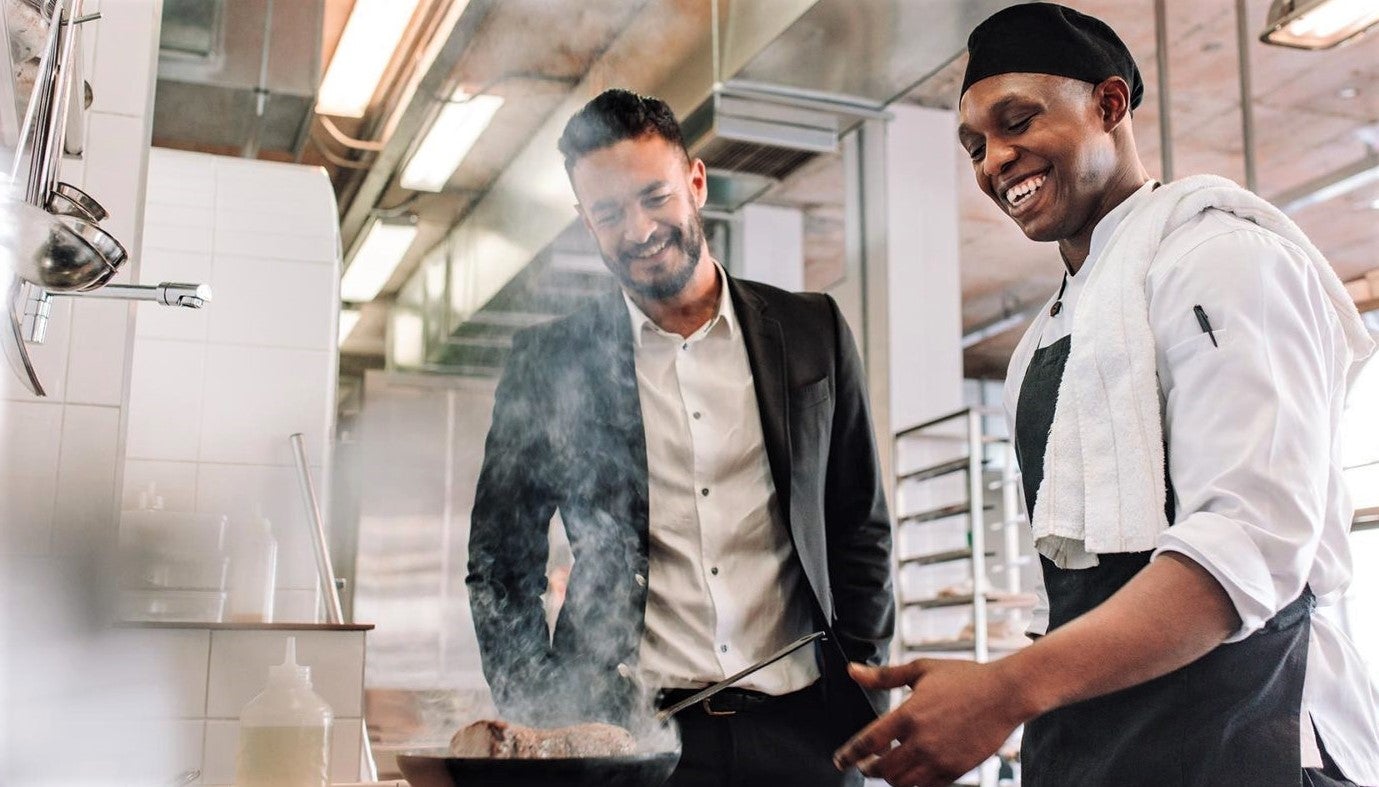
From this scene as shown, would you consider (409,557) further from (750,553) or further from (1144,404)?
(1144,404)

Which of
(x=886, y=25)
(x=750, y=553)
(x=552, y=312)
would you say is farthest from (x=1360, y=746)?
(x=552, y=312)

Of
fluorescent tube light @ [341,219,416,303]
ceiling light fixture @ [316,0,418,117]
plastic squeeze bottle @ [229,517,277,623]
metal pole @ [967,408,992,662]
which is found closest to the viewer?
plastic squeeze bottle @ [229,517,277,623]

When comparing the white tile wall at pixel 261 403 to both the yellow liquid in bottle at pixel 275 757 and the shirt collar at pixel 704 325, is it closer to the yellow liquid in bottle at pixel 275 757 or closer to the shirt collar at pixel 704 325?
the shirt collar at pixel 704 325

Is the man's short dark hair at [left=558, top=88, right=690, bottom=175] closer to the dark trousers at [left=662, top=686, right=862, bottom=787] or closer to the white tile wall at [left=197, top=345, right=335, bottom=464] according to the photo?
the dark trousers at [left=662, top=686, right=862, bottom=787]

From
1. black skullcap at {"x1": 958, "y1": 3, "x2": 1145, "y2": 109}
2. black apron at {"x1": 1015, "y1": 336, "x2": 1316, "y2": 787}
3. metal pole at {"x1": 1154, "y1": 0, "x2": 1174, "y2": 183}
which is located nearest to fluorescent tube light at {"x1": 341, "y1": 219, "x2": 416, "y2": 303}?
metal pole at {"x1": 1154, "y1": 0, "x2": 1174, "y2": 183}

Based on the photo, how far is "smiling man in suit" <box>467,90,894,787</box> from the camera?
182 centimetres

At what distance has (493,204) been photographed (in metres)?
7.39

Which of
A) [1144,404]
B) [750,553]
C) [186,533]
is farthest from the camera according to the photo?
[186,533]

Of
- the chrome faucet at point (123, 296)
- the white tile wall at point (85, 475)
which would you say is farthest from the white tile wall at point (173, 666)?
the chrome faucet at point (123, 296)

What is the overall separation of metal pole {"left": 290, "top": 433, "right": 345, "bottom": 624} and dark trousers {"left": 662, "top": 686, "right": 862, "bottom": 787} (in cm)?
188

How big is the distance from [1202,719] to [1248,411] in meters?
0.30

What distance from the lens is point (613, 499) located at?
1.95 meters

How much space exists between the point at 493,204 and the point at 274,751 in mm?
5893

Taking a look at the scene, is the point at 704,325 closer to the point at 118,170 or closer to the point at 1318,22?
the point at 118,170
